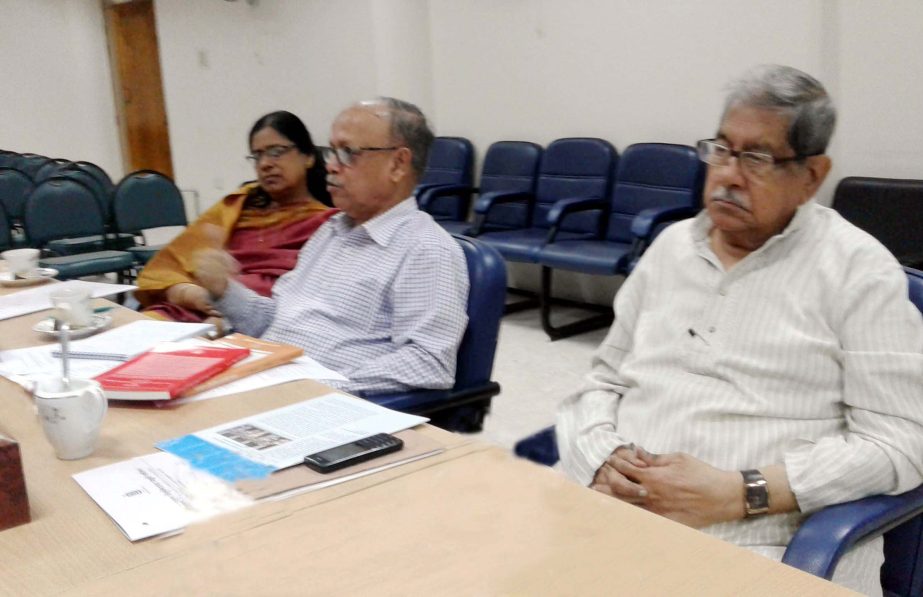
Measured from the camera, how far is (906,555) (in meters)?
1.28

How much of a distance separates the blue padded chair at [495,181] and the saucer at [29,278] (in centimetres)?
256

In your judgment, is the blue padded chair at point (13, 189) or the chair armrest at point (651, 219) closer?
the chair armrest at point (651, 219)

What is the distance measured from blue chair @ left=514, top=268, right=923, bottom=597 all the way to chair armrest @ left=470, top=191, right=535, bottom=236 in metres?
3.08

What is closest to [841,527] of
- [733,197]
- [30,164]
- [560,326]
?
[733,197]

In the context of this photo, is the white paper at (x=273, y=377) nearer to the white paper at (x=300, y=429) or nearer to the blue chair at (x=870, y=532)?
the white paper at (x=300, y=429)

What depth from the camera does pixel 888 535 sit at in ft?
4.21

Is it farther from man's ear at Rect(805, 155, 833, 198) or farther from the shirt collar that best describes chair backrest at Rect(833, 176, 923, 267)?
the shirt collar

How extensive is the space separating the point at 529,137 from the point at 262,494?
14.0 feet

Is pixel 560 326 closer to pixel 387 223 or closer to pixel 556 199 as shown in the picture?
pixel 556 199

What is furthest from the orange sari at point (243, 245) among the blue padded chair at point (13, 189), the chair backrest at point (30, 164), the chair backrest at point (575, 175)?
the chair backrest at point (30, 164)

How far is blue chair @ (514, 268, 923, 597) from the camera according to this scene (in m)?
1.09

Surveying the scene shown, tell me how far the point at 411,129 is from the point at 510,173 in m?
2.96

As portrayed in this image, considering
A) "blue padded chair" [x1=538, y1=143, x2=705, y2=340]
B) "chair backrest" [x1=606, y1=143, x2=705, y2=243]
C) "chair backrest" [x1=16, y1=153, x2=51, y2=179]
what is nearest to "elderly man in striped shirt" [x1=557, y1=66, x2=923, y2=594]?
"blue padded chair" [x1=538, y1=143, x2=705, y2=340]

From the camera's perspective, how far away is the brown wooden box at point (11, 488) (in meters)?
0.93
